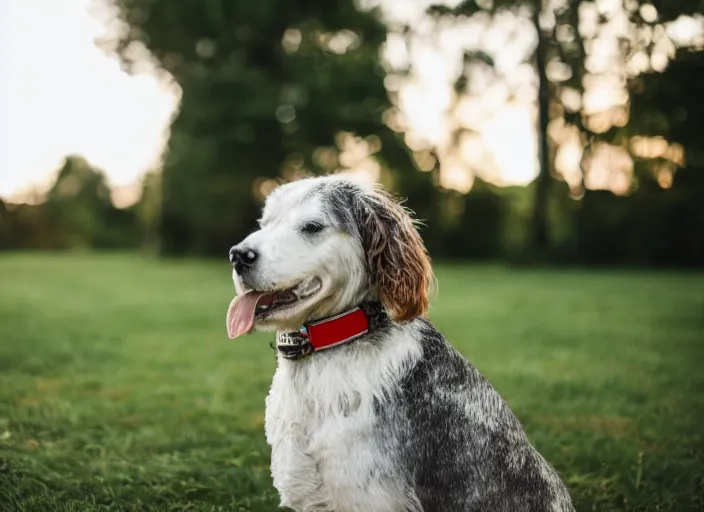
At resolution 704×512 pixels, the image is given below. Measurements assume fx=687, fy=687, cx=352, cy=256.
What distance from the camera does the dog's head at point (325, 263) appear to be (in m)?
2.71

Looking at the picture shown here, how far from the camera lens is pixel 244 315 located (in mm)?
2764

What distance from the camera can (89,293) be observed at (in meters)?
16.3

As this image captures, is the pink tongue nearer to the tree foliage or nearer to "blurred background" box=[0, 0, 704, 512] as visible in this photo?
"blurred background" box=[0, 0, 704, 512]

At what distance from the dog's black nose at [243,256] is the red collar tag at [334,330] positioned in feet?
1.27

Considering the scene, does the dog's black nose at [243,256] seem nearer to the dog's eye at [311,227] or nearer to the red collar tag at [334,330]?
the dog's eye at [311,227]

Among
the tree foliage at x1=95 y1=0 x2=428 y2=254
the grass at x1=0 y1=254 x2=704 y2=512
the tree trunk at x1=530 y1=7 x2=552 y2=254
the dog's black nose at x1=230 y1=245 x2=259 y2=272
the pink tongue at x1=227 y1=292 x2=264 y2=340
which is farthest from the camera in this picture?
the tree foliage at x1=95 y1=0 x2=428 y2=254

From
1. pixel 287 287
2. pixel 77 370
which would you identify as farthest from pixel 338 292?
pixel 77 370

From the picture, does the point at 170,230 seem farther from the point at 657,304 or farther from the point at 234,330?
the point at 234,330

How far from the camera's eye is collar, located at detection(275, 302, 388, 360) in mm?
2814

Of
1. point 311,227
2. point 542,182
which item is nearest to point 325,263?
point 311,227

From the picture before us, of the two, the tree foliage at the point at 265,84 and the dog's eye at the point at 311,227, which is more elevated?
the tree foliage at the point at 265,84

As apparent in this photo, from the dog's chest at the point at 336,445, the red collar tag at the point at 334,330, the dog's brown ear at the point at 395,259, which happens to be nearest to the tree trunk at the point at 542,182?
the dog's brown ear at the point at 395,259

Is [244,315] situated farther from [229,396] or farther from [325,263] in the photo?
[229,396]


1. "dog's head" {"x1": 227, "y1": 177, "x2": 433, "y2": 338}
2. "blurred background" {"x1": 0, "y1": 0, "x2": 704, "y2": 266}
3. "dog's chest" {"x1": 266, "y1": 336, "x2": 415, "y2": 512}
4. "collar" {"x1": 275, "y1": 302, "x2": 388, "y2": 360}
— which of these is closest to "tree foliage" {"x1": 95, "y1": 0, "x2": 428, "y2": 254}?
"blurred background" {"x1": 0, "y1": 0, "x2": 704, "y2": 266}
